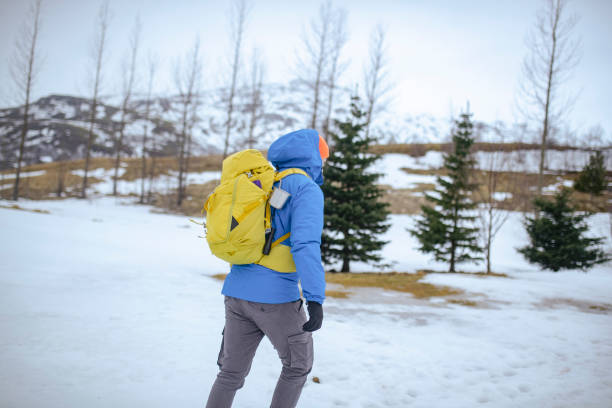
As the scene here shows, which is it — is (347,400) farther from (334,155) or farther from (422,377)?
(334,155)

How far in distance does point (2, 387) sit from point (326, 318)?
375 centimetres

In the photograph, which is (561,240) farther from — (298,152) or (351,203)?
(298,152)

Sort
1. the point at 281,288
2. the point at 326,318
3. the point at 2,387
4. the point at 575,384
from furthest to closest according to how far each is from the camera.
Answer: the point at 326,318 < the point at 575,384 < the point at 2,387 < the point at 281,288

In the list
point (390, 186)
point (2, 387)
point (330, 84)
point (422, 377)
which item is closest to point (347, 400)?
point (422, 377)

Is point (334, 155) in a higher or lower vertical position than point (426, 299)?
higher

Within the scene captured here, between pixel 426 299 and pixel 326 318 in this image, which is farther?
pixel 426 299

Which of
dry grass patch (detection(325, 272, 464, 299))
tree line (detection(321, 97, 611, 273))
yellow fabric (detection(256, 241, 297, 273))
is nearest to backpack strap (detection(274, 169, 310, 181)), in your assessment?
yellow fabric (detection(256, 241, 297, 273))

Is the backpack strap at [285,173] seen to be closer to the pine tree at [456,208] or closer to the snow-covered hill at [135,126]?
the snow-covered hill at [135,126]

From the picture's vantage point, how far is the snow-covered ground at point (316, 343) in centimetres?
A: 284

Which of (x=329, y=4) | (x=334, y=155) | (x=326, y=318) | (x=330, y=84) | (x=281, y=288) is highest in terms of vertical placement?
(x=329, y=4)

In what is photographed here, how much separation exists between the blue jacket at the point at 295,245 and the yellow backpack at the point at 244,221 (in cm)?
6

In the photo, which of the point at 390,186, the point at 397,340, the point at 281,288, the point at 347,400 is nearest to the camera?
the point at 281,288

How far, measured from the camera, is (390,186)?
27031 mm

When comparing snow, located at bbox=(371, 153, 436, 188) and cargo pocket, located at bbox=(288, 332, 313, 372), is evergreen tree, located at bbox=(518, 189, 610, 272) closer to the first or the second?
cargo pocket, located at bbox=(288, 332, 313, 372)
